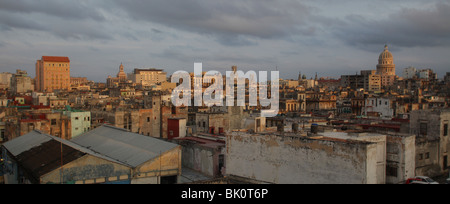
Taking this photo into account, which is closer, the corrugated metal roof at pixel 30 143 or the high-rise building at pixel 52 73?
the corrugated metal roof at pixel 30 143

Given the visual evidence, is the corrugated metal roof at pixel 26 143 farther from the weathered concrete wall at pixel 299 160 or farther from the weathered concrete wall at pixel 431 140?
the weathered concrete wall at pixel 431 140

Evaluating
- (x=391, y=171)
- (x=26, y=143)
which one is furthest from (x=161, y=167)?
(x=391, y=171)

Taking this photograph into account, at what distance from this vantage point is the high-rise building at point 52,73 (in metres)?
124

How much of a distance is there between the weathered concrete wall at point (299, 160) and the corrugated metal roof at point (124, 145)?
574cm

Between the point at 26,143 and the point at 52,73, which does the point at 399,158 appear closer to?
the point at 26,143

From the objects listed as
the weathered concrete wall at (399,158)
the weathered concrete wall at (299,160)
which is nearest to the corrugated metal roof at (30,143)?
the weathered concrete wall at (299,160)

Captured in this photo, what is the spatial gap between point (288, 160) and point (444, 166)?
12339 millimetres

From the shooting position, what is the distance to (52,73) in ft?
409

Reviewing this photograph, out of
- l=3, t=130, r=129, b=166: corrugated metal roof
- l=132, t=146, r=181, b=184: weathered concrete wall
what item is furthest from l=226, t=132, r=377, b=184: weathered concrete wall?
l=3, t=130, r=129, b=166: corrugated metal roof

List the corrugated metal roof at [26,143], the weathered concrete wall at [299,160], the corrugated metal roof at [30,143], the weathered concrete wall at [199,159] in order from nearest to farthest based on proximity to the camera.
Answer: the weathered concrete wall at [299,160]
the corrugated metal roof at [30,143]
the corrugated metal roof at [26,143]
the weathered concrete wall at [199,159]

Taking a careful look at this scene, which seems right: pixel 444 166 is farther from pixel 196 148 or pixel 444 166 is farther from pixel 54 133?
pixel 54 133

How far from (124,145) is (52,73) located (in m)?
109
